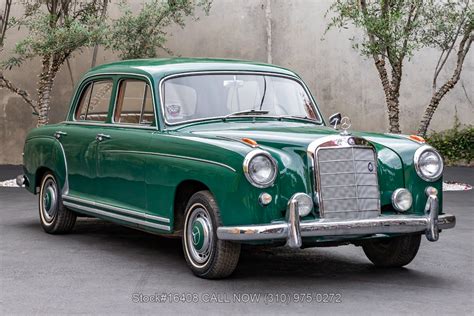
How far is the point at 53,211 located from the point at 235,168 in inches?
139

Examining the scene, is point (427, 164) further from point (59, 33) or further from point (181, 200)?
point (59, 33)

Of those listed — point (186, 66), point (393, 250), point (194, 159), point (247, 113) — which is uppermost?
point (186, 66)

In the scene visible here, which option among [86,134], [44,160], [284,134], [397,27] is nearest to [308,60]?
[397,27]

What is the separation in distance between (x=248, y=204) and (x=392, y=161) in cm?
128

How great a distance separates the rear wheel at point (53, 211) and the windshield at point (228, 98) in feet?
7.02

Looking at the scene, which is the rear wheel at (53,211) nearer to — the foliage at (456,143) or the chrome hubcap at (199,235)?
the chrome hubcap at (199,235)

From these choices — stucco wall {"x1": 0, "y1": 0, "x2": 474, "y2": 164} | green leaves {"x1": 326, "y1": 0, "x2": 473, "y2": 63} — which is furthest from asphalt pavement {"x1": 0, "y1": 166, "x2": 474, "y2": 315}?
stucco wall {"x1": 0, "y1": 0, "x2": 474, "y2": 164}

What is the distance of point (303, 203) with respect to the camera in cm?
703

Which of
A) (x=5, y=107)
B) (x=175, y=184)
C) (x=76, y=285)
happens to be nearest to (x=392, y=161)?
(x=175, y=184)

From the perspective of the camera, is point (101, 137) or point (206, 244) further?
point (101, 137)

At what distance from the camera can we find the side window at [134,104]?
846 centimetres

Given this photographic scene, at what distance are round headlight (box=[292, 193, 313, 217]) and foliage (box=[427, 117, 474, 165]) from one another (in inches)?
489

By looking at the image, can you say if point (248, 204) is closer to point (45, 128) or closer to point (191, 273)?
point (191, 273)

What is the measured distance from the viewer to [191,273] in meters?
7.70
